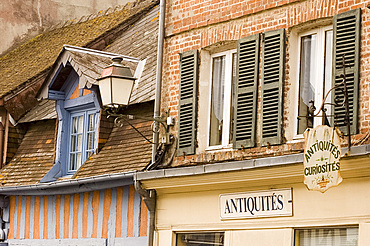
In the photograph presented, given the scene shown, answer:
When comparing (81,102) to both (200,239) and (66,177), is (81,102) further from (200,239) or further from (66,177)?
(200,239)

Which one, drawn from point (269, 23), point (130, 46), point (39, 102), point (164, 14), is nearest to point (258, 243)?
point (269, 23)

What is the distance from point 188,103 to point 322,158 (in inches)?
119

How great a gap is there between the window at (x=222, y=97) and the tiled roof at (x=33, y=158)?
3941mm

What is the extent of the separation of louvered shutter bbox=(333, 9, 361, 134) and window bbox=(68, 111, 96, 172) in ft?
17.6

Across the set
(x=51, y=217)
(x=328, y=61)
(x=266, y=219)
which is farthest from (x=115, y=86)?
(x=51, y=217)

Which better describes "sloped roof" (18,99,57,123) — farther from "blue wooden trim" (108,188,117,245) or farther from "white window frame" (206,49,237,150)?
"white window frame" (206,49,237,150)

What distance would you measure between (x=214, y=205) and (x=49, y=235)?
4.06m

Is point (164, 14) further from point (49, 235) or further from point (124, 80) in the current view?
point (49, 235)

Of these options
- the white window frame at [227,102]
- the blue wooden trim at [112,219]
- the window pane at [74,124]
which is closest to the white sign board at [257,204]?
the white window frame at [227,102]

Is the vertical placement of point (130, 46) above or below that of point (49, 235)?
above

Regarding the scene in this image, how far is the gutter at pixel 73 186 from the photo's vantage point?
1300 cm

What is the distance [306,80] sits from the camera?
35.7 ft

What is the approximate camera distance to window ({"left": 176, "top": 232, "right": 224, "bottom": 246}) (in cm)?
1173

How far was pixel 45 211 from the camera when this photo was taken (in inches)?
588
